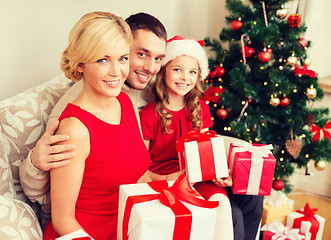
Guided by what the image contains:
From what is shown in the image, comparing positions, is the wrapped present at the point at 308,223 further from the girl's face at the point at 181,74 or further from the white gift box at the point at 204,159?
the girl's face at the point at 181,74

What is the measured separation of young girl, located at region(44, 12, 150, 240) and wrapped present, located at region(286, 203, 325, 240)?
5.04 feet

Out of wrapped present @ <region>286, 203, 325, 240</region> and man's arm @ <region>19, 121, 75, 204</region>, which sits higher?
man's arm @ <region>19, 121, 75, 204</region>

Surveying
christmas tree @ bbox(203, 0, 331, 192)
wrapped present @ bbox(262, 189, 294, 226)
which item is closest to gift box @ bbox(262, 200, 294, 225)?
wrapped present @ bbox(262, 189, 294, 226)

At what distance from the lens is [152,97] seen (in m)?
1.75

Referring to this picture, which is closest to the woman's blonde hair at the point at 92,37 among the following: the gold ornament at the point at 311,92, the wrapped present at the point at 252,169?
the wrapped present at the point at 252,169

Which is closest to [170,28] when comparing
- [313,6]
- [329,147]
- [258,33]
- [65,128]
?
[258,33]

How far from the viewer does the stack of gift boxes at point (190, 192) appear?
3.15 feet

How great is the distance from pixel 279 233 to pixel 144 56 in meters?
1.54

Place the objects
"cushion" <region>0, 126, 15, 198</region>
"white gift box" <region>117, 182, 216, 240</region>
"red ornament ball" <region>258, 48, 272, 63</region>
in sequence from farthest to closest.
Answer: "red ornament ball" <region>258, 48, 272, 63</region>
"cushion" <region>0, 126, 15, 198</region>
"white gift box" <region>117, 182, 216, 240</region>

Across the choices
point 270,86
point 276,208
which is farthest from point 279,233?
point 270,86

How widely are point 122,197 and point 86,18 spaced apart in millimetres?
630

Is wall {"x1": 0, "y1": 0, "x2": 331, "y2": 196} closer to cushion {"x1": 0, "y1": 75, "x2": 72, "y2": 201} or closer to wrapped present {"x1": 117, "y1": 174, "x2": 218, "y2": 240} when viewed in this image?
cushion {"x1": 0, "y1": 75, "x2": 72, "y2": 201}

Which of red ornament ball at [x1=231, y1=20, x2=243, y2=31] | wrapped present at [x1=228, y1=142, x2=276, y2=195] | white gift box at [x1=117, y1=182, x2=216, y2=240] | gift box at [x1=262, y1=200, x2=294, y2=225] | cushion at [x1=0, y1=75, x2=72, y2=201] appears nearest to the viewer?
white gift box at [x1=117, y1=182, x2=216, y2=240]

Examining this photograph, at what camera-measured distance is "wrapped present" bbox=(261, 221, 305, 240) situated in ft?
7.09
